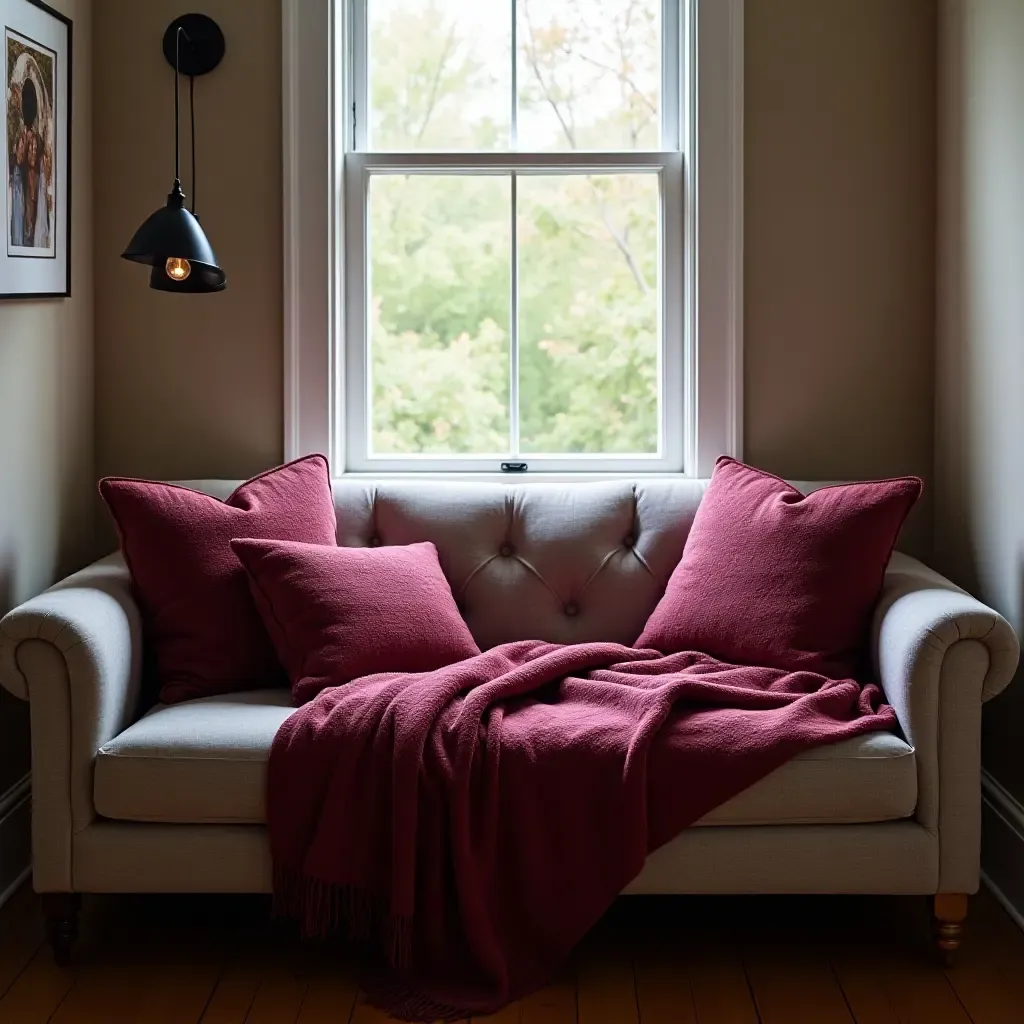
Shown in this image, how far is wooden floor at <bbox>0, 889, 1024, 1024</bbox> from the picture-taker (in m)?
2.34

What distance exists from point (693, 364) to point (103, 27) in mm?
1770

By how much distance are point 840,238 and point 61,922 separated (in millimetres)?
2451

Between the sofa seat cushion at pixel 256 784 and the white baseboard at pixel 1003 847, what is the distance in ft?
1.64

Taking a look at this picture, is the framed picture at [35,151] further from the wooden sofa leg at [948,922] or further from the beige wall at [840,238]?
the wooden sofa leg at [948,922]

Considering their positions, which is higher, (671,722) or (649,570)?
(649,570)

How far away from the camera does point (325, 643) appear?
106 inches

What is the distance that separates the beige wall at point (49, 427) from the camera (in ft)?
9.67

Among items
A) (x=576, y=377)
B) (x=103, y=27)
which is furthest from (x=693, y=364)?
(x=103, y=27)

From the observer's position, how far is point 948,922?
2482 millimetres

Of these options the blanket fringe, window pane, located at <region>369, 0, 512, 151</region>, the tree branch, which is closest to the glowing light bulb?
window pane, located at <region>369, 0, 512, 151</region>

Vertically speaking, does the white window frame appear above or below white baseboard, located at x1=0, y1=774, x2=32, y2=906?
above

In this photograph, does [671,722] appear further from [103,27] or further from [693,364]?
[103,27]

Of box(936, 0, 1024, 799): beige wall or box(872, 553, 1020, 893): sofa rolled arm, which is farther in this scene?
box(936, 0, 1024, 799): beige wall

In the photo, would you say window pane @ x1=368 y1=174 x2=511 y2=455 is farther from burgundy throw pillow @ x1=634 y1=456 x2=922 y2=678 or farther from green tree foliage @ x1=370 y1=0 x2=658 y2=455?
burgundy throw pillow @ x1=634 y1=456 x2=922 y2=678
